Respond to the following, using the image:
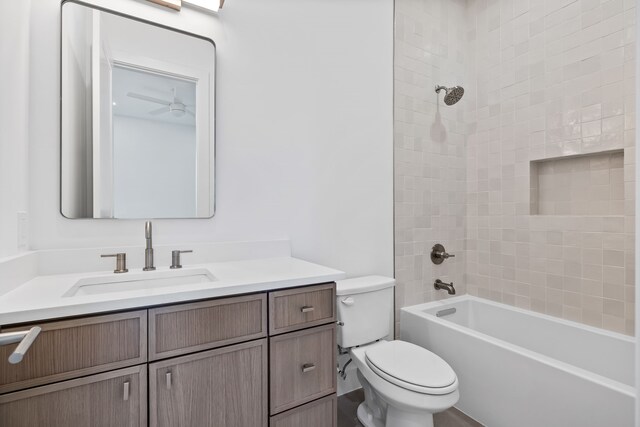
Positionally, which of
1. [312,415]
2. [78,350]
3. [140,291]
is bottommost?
[312,415]

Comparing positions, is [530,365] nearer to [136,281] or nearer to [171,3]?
[136,281]

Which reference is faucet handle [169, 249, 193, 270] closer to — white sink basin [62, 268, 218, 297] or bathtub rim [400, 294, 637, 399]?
white sink basin [62, 268, 218, 297]

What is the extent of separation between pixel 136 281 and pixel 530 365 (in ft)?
5.94

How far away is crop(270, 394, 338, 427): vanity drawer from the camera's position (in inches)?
45.8

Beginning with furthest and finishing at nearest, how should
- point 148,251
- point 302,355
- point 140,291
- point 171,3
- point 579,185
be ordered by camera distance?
1. point 579,185
2. point 171,3
3. point 148,251
4. point 302,355
5. point 140,291

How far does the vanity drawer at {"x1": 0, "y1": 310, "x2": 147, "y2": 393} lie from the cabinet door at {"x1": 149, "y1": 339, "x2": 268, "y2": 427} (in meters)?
0.10

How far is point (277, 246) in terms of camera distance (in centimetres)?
169

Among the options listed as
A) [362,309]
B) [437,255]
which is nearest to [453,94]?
[437,255]

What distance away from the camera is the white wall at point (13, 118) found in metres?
1.03

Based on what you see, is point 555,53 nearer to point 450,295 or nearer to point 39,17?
point 450,295

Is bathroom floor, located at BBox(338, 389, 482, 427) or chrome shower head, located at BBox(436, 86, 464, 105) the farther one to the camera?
chrome shower head, located at BBox(436, 86, 464, 105)

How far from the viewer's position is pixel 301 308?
47.3 inches

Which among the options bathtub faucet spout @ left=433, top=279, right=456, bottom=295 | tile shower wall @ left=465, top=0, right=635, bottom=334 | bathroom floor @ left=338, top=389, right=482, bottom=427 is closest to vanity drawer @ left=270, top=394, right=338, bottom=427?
bathroom floor @ left=338, top=389, right=482, bottom=427

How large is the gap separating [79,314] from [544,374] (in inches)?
72.4
